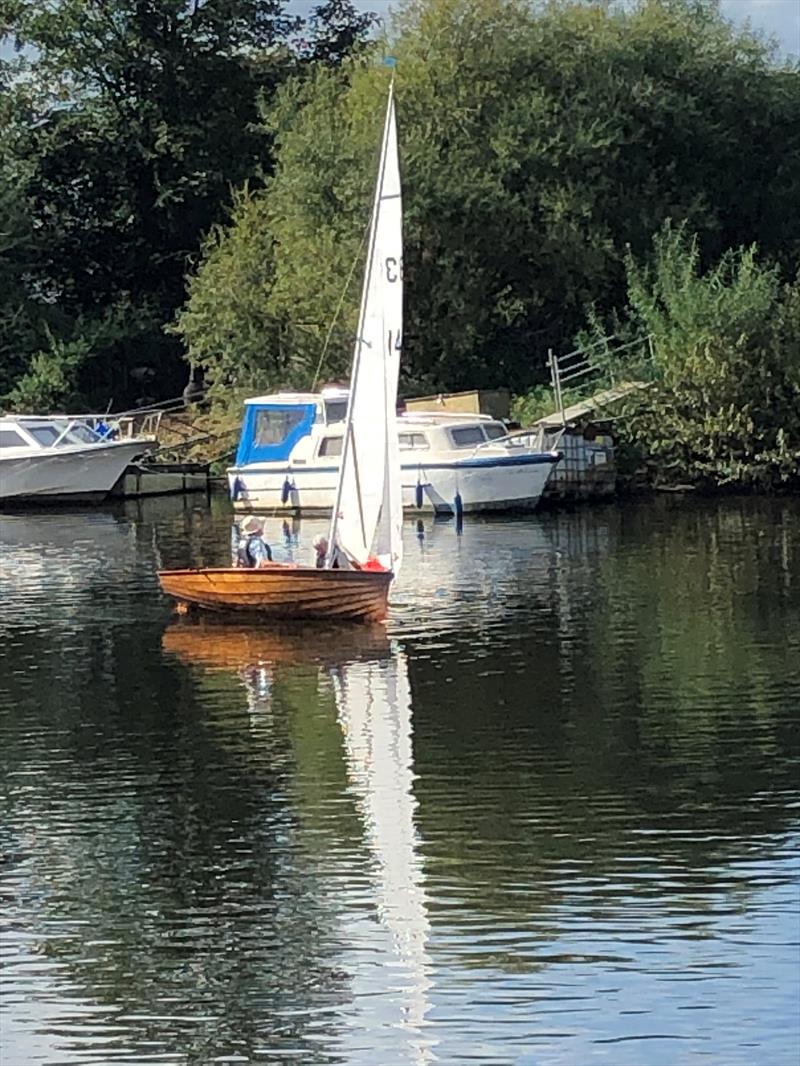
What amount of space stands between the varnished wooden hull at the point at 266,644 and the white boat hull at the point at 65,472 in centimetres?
2355

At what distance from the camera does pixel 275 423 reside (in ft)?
158

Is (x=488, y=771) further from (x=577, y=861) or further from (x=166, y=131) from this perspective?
(x=166, y=131)

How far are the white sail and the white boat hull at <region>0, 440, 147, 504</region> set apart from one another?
24.5 m

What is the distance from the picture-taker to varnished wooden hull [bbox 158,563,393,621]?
2745 centimetres

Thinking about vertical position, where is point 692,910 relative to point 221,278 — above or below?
below

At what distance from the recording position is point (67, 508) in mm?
52344

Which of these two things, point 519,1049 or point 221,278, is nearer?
point 519,1049

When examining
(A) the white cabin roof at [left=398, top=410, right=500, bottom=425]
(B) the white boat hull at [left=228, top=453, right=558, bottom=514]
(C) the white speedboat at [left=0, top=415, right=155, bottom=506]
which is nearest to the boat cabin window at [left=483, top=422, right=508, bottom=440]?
(A) the white cabin roof at [left=398, top=410, right=500, bottom=425]

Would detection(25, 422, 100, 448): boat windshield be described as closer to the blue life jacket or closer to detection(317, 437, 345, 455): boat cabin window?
detection(317, 437, 345, 455): boat cabin window

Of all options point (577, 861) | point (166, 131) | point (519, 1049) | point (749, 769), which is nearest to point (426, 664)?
point (749, 769)

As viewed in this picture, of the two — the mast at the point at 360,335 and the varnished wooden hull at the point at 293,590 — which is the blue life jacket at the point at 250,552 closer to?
the varnished wooden hull at the point at 293,590

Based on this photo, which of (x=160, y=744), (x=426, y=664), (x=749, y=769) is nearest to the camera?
(x=749, y=769)

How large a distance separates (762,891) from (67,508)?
39.4m

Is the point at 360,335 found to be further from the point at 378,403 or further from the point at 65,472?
the point at 65,472
